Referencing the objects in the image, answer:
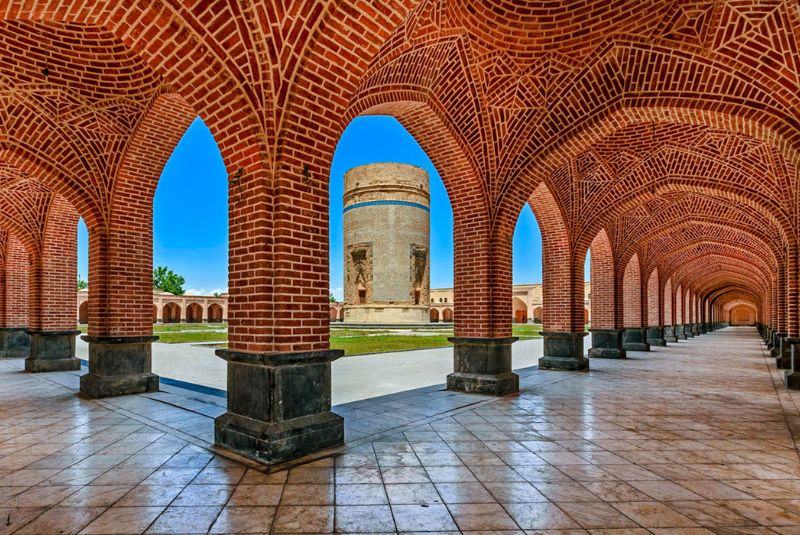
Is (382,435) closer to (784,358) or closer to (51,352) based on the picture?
(51,352)

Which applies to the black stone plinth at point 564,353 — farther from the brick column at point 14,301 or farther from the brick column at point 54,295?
the brick column at point 14,301

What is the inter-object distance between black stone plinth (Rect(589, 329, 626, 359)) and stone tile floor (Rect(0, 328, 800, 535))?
7.30 meters

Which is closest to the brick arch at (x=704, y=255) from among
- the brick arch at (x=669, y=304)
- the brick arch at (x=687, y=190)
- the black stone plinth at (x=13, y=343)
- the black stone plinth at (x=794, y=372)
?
the brick arch at (x=669, y=304)

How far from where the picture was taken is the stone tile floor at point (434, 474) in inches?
114

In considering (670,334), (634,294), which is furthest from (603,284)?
(670,334)

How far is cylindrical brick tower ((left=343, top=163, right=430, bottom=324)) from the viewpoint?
32.0 metres

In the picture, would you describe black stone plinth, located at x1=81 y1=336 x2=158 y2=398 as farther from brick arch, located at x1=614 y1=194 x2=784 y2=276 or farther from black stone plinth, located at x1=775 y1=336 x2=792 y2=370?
black stone plinth, located at x1=775 y1=336 x2=792 y2=370

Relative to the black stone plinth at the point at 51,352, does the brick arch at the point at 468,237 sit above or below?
above

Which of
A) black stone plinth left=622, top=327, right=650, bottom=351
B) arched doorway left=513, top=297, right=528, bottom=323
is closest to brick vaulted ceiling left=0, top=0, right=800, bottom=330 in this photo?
black stone plinth left=622, top=327, right=650, bottom=351

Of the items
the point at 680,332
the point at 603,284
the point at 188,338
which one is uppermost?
the point at 603,284

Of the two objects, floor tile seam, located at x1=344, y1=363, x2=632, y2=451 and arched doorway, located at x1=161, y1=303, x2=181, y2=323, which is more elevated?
floor tile seam, located at x1=344, y1=363, x2=632, y2=451

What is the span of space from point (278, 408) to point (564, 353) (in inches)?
316

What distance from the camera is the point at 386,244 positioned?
31938 millimetres

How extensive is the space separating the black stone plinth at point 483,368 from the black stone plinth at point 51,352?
8.63 m
